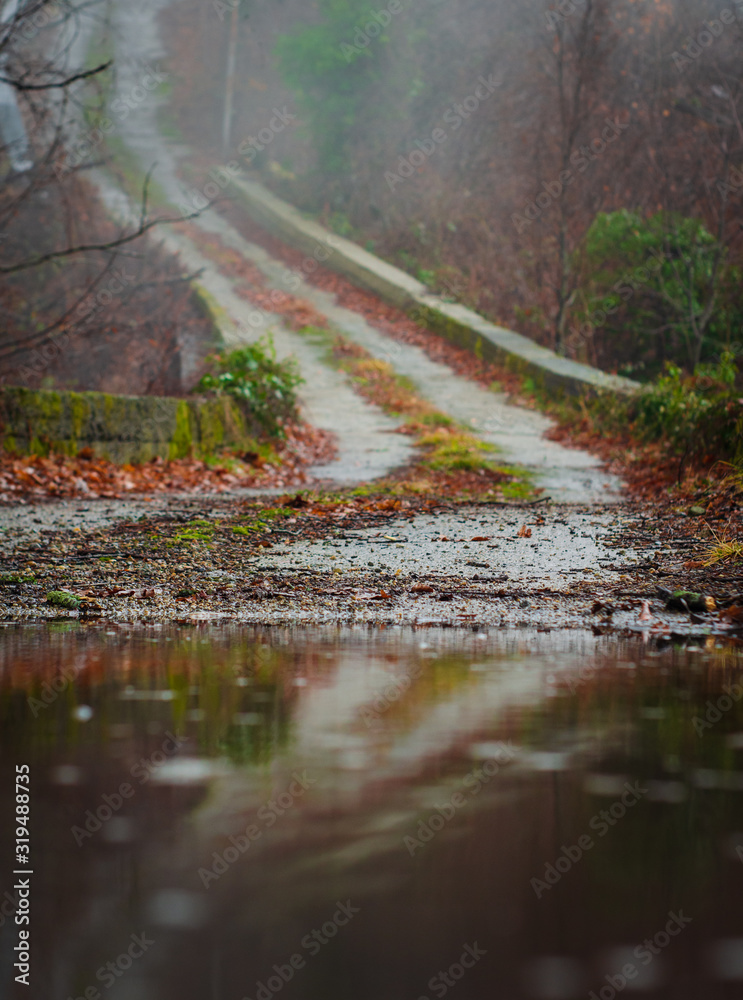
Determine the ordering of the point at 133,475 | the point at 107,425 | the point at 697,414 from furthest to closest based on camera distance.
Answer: the point at 107,425, the point at 133,475, the point at 697,414

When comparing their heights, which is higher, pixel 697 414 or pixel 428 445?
pixel 697 414

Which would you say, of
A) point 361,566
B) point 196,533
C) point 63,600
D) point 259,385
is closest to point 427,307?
point 259,385

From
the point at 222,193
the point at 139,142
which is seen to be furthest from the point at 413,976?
the point at 139,142

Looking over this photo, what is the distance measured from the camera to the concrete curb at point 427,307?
51.5 feet

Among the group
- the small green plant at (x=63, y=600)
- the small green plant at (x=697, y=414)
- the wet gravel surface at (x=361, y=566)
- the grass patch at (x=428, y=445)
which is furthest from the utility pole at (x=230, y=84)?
the small green plant at (x=63, y=600)

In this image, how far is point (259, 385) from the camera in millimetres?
13664

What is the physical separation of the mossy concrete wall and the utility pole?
3549cm

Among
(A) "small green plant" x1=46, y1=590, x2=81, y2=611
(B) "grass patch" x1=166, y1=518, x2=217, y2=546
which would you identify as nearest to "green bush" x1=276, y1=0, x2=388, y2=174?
(B) "grass patch" x1=166, y1=518, x2=217, y2=546

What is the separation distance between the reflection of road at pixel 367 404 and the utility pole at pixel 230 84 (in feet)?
33.3

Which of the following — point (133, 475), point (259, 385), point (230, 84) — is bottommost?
point (133, 475)

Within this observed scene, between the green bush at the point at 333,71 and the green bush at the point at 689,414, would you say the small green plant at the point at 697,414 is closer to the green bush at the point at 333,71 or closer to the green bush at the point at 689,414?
the green bush at the point at 689,414

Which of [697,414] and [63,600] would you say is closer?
[63,600]

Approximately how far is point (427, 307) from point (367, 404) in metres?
6.15

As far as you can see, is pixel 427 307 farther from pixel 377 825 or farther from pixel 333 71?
pixel 377 825
